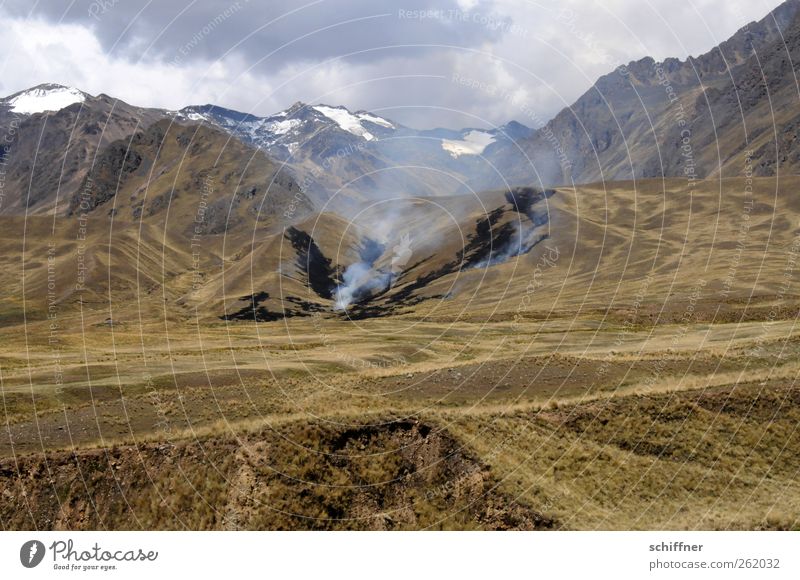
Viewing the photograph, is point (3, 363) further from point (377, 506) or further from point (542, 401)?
point (542, 401)

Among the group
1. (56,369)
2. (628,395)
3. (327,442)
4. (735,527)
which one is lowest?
(735,527)

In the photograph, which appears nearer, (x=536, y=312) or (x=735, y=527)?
(x=735, y=527)

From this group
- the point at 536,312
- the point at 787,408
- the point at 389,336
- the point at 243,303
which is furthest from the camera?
the point at 243,303

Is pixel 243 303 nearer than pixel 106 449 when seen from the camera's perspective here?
No

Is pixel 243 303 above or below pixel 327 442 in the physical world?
above

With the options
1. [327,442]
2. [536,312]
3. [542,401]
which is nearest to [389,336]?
[536,312]

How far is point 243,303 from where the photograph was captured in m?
184

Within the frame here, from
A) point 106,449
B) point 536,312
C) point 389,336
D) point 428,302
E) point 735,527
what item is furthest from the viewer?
point 428,302

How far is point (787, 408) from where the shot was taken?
38281 mm

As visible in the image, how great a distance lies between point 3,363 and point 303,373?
35256 mm

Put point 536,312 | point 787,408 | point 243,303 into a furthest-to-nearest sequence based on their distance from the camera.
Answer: point 243,303
point 536,312
point 787,408

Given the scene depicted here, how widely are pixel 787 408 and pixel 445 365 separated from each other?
2746 centimetres

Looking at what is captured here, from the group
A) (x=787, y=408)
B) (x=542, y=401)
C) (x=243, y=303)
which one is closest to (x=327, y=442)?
(x=542, y=401)

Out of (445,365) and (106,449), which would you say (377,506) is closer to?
(106,449)
